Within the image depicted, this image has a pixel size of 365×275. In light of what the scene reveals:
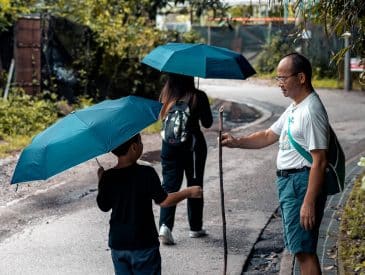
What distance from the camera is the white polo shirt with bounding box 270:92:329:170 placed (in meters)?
4.67

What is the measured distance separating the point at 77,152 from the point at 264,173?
22.6ft

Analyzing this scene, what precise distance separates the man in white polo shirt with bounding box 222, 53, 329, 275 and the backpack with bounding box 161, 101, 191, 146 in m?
1.97

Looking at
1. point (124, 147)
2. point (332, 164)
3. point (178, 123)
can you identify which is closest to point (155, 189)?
point (124, 147)

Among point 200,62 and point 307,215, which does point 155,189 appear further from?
point 200,62

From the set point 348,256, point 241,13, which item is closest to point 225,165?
point 348,256

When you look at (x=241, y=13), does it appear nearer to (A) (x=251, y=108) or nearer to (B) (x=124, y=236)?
(A) (x=251, y=108)

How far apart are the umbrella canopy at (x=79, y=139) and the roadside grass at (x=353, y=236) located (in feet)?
8.25

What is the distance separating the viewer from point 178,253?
6.91m

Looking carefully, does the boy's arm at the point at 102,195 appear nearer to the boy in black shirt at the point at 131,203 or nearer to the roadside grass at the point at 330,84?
the boy in black shirt at the point at 131,203

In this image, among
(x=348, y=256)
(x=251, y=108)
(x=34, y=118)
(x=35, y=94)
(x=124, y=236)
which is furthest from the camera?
(x=251, y=108)

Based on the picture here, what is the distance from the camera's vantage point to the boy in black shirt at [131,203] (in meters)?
4.52

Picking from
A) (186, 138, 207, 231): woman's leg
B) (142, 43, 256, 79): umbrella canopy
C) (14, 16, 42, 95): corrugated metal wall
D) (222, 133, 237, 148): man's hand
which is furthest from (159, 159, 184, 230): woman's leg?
(14, 16, 42, 95): corrugated metal wall

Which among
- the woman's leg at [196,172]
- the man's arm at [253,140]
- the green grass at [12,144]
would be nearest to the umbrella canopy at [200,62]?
the woman's leg at [196,172]

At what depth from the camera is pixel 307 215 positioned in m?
4.64
